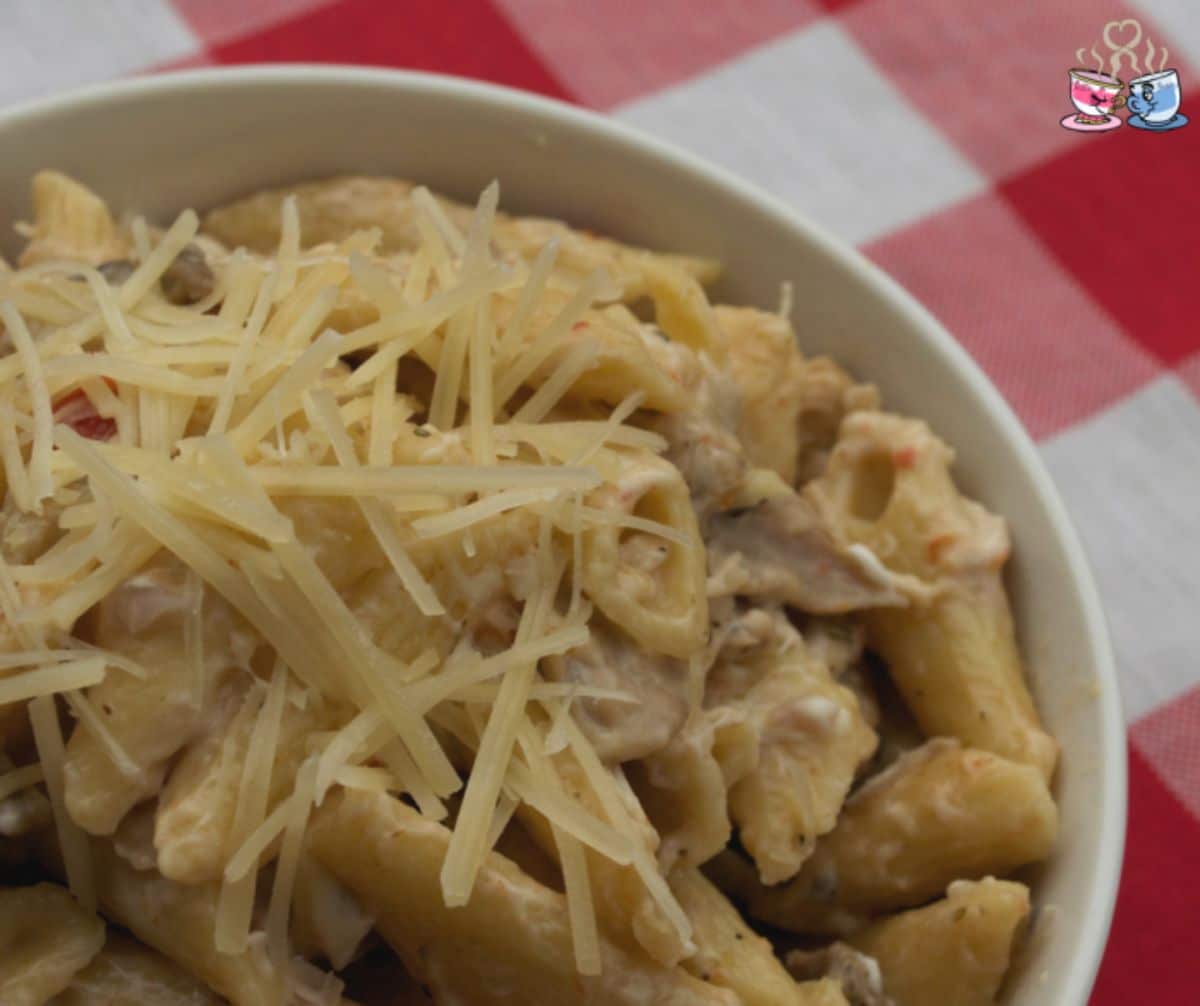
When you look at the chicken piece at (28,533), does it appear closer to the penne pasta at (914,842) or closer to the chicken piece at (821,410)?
the penne pasta at (914,842)

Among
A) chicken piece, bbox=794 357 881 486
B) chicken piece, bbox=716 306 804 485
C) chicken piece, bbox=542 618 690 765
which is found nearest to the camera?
chicken piece, bbox=542 618 690 765

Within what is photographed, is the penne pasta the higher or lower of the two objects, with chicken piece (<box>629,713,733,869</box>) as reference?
lower

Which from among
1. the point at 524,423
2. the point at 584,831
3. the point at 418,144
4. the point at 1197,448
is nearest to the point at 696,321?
the point at 524,423

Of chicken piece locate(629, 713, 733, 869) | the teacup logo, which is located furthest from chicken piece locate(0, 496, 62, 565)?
the teacup logo

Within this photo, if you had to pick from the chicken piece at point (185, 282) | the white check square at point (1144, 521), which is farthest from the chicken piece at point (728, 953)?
the white check square at point (1144, 521)

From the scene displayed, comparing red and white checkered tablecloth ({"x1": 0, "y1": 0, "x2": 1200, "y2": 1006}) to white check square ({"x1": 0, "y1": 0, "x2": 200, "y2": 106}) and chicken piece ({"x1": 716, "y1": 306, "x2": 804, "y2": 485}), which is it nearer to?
white check square ({"x1": 0, "y1": 0, "x2": 200, "y2": 106})

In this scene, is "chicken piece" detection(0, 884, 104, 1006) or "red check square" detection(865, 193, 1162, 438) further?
"red check square" detection(865, 193, 1162, 438)

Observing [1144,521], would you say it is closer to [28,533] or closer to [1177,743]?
[1177,743]

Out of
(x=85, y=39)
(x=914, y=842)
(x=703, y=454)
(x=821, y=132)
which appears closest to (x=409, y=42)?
(x=85, y=39)
